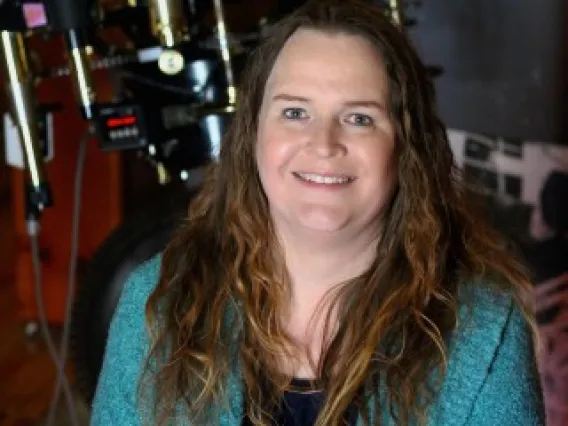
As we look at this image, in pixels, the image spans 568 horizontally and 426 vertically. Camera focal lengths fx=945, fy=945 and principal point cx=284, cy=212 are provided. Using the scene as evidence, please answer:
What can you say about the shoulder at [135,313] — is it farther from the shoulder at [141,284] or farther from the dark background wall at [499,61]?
the dark background wall at [499,61]

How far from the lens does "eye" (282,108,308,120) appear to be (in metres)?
1.04

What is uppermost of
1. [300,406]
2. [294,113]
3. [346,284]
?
[294,113]

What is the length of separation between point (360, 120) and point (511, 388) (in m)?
0.34

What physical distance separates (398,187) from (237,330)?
254 mm

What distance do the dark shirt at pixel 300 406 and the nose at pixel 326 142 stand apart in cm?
28

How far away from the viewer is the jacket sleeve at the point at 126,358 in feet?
3.71

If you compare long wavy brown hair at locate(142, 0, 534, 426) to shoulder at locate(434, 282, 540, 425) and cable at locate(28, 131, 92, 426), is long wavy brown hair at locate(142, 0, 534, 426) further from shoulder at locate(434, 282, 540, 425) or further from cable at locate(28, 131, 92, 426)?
cable at locate(28, 131, 92, 426)

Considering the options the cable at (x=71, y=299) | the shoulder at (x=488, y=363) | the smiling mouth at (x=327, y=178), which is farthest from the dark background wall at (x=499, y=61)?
the smiling mouth at (x=327, y=178)

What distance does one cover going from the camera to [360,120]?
103cm

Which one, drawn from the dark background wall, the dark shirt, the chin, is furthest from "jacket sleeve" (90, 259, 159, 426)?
the dark background wall

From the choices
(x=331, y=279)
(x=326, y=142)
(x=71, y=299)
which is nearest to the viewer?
(x=326, y=142)

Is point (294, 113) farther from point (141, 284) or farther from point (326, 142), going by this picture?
point (141, 284)


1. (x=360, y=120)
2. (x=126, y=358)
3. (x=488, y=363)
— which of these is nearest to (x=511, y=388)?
(x=488, y=363)

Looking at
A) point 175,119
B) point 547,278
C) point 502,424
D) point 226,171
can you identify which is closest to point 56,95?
point 175,119
